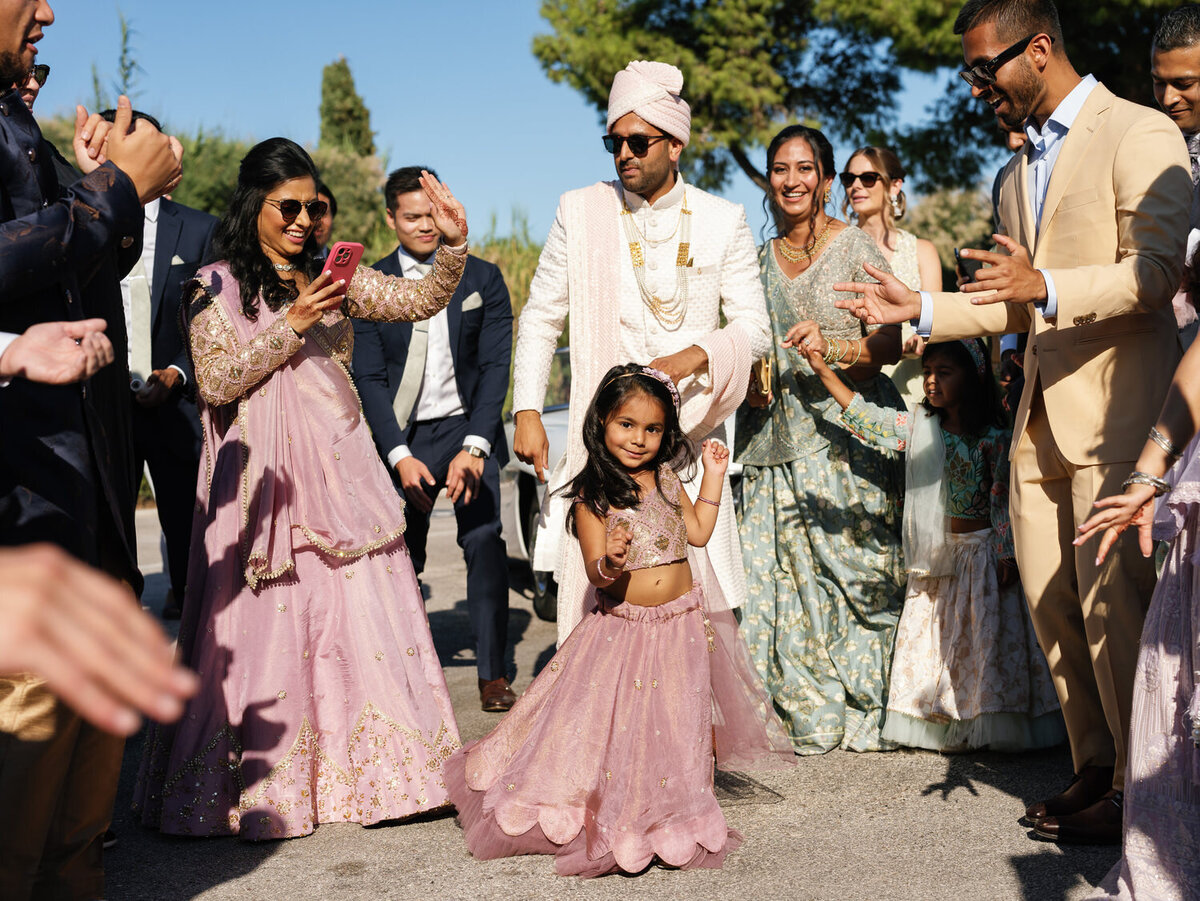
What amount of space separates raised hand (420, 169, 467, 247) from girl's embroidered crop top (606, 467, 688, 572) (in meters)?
1.15

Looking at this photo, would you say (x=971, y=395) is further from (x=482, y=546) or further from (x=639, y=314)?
(x=482, y=546)

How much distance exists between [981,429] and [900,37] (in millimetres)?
13493

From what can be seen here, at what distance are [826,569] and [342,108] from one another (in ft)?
97.8

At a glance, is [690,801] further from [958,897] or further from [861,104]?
[861,104]

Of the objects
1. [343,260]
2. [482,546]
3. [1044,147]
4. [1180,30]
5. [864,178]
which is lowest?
[482,546]

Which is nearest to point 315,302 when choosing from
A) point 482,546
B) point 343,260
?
point 343,260

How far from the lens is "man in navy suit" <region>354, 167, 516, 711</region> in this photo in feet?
18.3

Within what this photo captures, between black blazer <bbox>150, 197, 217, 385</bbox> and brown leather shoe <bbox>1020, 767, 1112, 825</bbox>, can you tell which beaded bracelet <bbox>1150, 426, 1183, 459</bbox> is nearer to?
brown leather shoe <bbox>1020, 767, 1112, 825</bbox>

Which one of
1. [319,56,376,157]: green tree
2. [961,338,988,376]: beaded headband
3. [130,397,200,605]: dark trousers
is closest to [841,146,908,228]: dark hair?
[961,338,988,376]: beaded headband

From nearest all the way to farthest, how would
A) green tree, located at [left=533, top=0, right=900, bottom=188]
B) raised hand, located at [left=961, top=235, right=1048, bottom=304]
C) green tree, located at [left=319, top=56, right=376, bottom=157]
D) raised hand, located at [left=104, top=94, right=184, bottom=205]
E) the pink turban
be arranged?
raised hand, located at [left=104, top=94, right=184, bottom=205] → raised hand, located at [left=961, top=235, right=1048, bottom=304] → the pink turban → green tree, located at [left=533, top=0, right=900, bottom=188] → green tree, located at [left=319, top=56, right=376, bottom=157]

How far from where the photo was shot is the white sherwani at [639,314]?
15.1ft

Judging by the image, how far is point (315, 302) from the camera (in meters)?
3.98

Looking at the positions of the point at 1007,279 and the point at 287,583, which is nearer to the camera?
the point at 1007,279

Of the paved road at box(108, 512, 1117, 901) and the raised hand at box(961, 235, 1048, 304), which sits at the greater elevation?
the raised hand at box(961, 235, 1048, 304)
